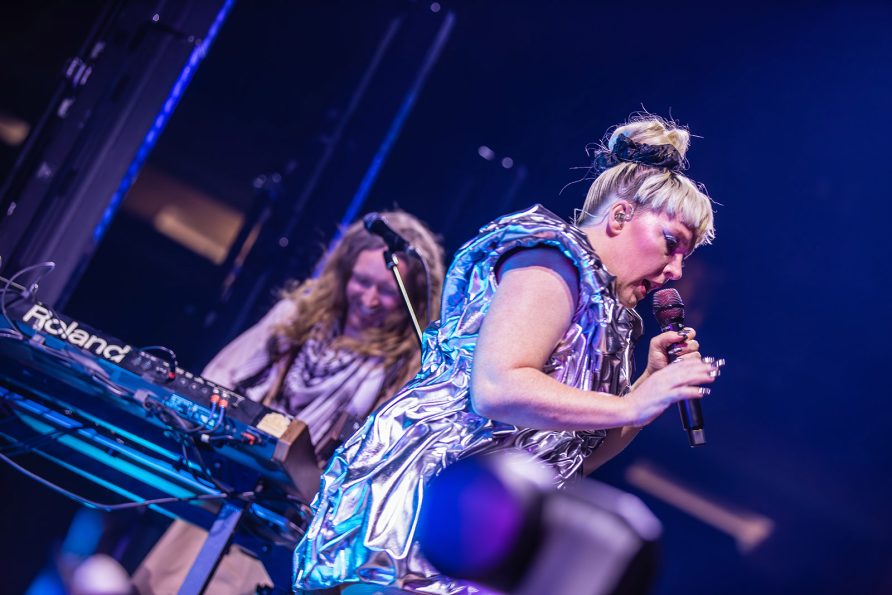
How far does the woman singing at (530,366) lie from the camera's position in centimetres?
135

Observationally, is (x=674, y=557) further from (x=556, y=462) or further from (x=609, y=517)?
(x=609, y=517)

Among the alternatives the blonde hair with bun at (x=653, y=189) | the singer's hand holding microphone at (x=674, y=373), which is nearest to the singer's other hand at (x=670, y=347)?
the singer's hand holding microphone at (x=674, y=373)

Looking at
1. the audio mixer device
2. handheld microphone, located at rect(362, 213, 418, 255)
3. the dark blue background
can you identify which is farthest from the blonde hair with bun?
the dark blue background

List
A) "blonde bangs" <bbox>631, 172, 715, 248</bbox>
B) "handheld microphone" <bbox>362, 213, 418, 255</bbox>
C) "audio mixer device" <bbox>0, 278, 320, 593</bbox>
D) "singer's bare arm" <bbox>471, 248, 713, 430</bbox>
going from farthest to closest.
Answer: "handheld microphone" <bbox>362, 213, 418, 255</bbox> → "audio mixer device" <bbox>0, 278, 320, 593</bbox> → "blonde bangs" <bbox>631, 172, 715, 248</bbox> → "singer's bare arm" <bbox>471, 248, 713, 430</bbox>

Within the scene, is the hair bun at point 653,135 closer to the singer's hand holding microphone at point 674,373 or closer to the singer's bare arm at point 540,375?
the singer's hand holding microphone at point 674,373

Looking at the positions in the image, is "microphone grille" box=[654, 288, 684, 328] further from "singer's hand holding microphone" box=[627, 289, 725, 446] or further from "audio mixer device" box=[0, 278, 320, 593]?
"audio mixer device" box=[0, 278, 320, 593]

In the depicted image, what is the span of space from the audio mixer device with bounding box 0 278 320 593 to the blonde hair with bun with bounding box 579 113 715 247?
993mm

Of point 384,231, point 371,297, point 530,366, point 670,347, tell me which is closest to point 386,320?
point 371,297

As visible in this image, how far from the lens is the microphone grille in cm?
179

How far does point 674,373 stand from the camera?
Answer: 4.47ft

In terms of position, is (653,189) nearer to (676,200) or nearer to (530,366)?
(676,200)

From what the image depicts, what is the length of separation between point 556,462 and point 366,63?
3194mm

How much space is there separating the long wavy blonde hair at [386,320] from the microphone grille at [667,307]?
1332 millimetres

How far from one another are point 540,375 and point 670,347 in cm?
45
